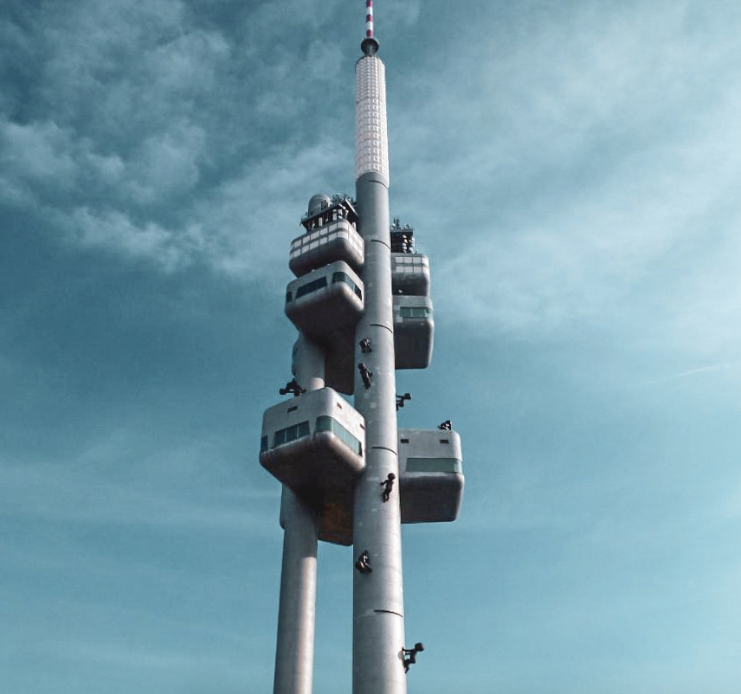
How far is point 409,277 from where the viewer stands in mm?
82938

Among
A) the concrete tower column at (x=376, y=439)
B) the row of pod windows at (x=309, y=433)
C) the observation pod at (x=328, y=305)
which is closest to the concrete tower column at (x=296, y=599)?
the concrete tower column at (x=376, y=439)

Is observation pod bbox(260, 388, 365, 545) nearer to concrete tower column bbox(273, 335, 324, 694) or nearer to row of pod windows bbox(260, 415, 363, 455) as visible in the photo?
row of pod windows bbox(260, 415, 363, 455)

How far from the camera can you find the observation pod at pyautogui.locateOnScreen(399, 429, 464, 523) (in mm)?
68125

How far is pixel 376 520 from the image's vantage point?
62469mm

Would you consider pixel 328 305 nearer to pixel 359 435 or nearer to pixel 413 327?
pixel 413 327

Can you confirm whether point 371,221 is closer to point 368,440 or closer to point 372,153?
point 372,153

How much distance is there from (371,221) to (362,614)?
41.6 meters

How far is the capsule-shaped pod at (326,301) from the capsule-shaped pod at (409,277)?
7.33 meters

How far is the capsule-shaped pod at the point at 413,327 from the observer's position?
79.8 m

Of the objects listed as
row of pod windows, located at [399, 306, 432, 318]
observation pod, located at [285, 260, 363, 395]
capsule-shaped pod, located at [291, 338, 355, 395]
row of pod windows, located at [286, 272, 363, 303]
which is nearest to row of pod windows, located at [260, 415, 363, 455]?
capsule-shaped pod, located at [291, 338, 355, 395]

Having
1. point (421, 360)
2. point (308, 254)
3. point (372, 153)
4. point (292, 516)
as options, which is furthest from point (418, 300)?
point (292, 516)

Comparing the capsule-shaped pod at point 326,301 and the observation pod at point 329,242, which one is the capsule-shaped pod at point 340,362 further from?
the observation pod at point 329,242

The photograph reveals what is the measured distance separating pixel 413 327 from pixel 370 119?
2751cm

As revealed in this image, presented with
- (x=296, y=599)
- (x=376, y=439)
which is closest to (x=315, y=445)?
(x=376, y=439)
